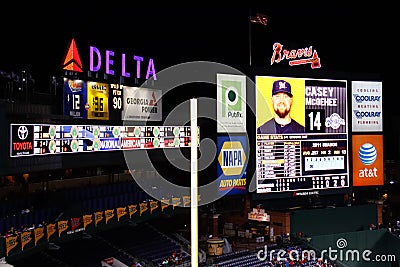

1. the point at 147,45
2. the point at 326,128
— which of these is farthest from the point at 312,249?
the point at 147,45

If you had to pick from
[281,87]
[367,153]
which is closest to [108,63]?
[281,87]

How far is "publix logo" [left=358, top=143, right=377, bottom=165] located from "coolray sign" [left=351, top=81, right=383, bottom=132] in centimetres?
69

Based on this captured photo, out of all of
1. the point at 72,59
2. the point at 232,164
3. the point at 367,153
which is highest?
the point at 72,59

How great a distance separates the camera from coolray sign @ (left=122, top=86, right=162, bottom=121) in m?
17.3

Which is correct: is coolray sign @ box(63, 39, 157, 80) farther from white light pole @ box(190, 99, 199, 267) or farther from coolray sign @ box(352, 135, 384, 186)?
white light pole @ box(190, 99, 199, 267)

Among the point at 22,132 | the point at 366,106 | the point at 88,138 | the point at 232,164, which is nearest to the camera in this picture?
the point at 22,132

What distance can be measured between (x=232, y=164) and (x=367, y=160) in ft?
19.5

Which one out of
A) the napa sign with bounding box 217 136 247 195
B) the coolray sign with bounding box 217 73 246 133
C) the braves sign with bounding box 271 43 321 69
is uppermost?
the braves sign with bounding box 271 43 321 69

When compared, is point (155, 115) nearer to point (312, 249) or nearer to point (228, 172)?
point (228, 172)

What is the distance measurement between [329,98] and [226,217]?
9239 millimetres

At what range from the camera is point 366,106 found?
1952 cm

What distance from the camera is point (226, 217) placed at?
25016mm

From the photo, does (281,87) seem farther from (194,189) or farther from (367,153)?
(194,189)

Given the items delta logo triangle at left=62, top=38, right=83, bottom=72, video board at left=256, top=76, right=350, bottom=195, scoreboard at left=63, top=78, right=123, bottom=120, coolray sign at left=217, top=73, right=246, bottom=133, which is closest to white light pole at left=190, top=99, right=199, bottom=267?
scoreboard at left=63, top=78, right=123, bottom=120
